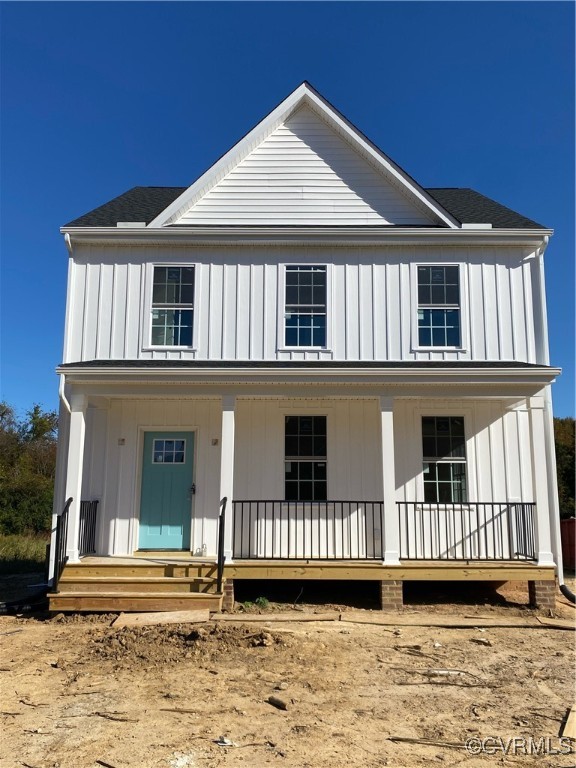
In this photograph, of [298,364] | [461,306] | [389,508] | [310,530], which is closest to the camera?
[389,508]

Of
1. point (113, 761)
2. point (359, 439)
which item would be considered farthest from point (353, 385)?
point (113, 761)

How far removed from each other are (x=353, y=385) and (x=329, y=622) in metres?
3.62

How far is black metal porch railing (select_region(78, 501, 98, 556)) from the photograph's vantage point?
32.2 feet

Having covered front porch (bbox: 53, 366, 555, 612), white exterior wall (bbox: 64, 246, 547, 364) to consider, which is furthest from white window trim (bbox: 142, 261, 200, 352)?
covered front porch (bbox: 53, 366, 555, 612)

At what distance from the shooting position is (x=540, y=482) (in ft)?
30.9

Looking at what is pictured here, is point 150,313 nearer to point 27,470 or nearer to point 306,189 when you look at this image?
point 306,189

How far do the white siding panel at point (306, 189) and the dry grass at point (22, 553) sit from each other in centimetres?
927

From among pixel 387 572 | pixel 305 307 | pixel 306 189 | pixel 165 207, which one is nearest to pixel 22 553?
pixel 165 207

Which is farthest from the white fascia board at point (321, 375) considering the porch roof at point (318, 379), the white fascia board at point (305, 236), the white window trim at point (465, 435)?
the white fascia board at point (305, 236)

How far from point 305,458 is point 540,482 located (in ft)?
12.9

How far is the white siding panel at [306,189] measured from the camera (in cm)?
1113

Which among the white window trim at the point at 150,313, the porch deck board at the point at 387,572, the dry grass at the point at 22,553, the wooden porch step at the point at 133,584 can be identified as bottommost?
the dry grass at the point at 22,553

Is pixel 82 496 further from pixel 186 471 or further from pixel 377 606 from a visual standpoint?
pixel 377 606

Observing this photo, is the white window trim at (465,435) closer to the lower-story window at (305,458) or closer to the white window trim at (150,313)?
the lower-story window at (305,458)
